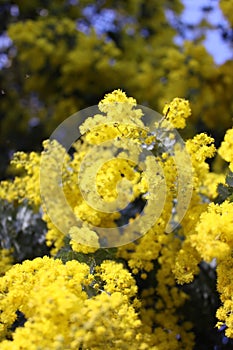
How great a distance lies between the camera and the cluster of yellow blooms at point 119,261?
219cm

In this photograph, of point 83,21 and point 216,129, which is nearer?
point 216,129

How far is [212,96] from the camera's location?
5.04 m

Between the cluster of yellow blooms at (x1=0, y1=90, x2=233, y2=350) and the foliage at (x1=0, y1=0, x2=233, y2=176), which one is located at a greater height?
the foliage at (x1=0, y1=0, x2=233, y2=176)

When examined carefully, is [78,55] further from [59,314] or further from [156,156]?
[59,314]

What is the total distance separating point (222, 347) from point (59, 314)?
159 cm

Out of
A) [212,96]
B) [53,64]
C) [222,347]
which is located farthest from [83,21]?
[222,347]

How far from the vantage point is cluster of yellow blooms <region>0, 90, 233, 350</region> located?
2.19 metres

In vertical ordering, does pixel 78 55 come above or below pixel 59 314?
above

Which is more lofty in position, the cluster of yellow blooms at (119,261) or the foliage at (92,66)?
the foliage at (92,66)

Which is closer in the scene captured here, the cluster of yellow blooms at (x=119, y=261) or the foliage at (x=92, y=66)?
the cluster of yellow blooms at (x=119, y=261)

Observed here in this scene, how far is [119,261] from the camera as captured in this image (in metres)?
3.20

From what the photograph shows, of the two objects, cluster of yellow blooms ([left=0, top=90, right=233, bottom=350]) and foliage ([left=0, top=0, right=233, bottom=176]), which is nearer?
cluster of yellow blooms ([left=0, top=90, right=233, bottom=350])

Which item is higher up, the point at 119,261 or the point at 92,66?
the point at 92,66

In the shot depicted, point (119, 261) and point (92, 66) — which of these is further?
point (92, 66)
